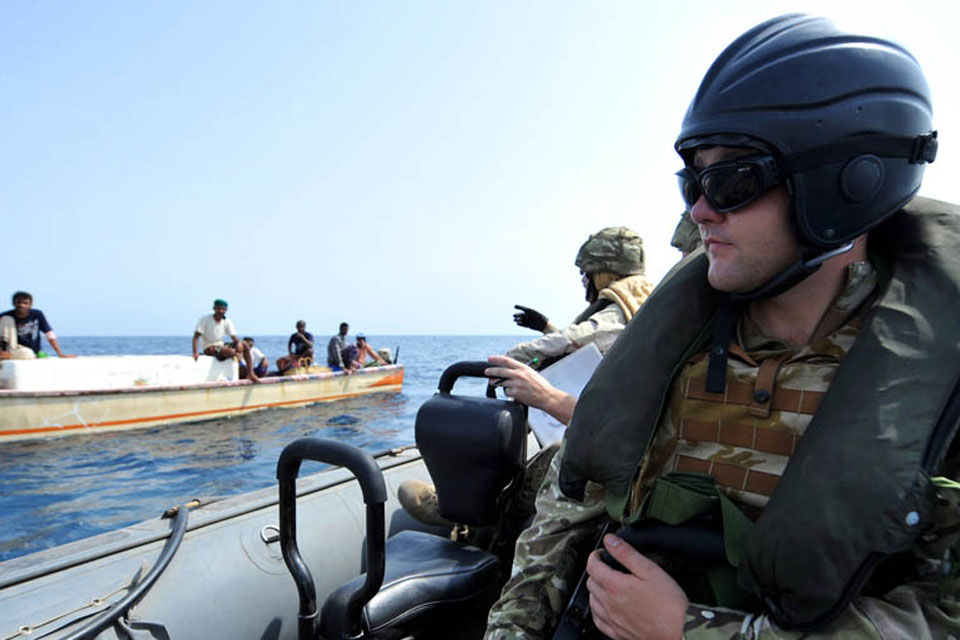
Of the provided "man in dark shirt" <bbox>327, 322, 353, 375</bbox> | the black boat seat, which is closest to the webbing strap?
the black boat seat

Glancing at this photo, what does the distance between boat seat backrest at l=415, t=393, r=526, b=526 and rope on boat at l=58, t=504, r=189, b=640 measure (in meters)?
0.81

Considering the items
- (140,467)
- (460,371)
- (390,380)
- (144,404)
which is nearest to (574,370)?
(460,371)

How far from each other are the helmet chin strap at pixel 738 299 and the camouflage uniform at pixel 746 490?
0.07 feet

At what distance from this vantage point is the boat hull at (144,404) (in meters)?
9.91

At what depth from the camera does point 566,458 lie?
1.17 meters

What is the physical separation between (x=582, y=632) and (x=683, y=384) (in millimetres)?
502

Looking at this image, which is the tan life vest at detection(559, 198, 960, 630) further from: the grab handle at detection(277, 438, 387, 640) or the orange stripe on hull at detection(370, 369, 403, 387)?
the orange stripe on hull at detection(370, 369, 403, 387)

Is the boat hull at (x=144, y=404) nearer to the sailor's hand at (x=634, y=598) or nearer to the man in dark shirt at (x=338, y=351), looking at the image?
the man in dark shirt at (x=338, y=351)

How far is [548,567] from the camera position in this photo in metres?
1.26

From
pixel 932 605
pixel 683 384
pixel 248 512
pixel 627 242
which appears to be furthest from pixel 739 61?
pixel 248 512

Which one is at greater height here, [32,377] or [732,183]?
[732,183]

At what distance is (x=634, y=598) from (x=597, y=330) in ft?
5.43

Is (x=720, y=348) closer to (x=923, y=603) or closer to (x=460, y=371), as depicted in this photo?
(x=923, y=603)

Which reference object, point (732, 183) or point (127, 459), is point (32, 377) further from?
point (732, 183)
